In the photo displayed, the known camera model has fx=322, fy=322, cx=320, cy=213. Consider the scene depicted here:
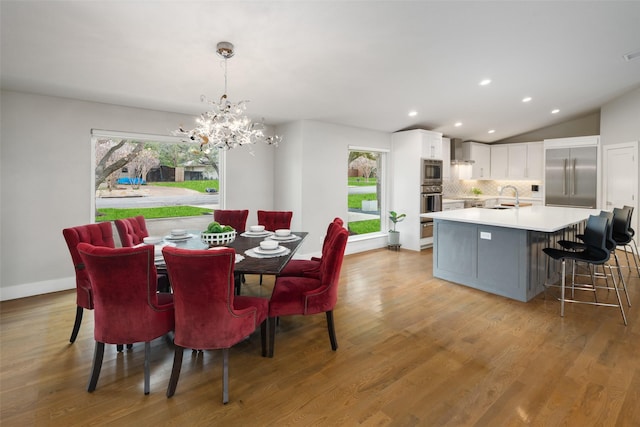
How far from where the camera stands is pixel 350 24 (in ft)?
9.26

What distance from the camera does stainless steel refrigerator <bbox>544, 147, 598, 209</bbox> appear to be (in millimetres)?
6643

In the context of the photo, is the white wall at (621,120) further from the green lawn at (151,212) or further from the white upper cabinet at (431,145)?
the green lawn at (151,212)

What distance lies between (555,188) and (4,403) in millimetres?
9036

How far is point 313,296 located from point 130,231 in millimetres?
2063

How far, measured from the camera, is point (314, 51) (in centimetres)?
323

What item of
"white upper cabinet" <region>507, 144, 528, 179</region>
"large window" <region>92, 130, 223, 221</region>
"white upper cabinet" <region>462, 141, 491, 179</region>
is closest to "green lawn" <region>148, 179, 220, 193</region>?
"large window" <region>92, 130, 223, 221</region>

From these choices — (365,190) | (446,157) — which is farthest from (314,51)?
(446,157)

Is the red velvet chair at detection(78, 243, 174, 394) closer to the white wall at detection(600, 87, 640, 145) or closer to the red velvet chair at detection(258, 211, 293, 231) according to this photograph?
the red velvet chair at detection(258, 211, 293, 231)

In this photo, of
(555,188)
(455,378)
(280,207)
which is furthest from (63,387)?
(555,188)

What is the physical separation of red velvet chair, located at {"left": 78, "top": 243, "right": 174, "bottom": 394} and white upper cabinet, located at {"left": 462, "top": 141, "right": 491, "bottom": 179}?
26.2 ft

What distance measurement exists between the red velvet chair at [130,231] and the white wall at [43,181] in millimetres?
1286

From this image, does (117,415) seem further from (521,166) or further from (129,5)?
(521,166)

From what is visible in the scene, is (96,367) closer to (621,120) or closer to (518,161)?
(621,120)

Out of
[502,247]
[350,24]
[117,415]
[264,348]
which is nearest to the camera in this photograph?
[117,415]
